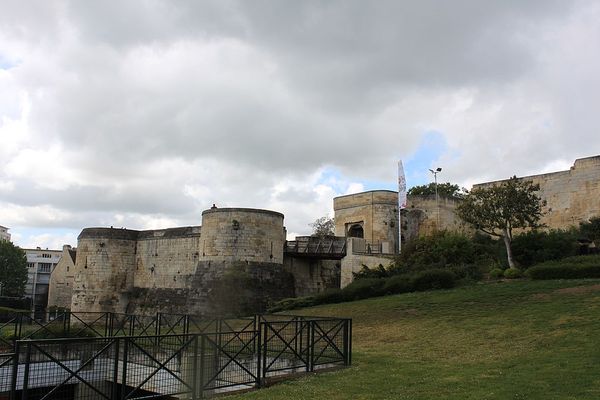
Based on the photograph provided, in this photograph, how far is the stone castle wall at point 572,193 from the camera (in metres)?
34.9

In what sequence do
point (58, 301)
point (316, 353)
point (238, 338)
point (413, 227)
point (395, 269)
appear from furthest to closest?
point (58, 301)
point (413, 227)
point (395, 269)
point (316, 353)
point (238, 338)

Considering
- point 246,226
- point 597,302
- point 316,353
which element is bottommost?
point 316,353

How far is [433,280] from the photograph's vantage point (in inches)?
990

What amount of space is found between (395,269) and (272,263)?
7.33m

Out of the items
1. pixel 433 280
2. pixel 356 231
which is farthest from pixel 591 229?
pixel 356 231

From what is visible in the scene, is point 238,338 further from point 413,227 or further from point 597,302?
point 413,227

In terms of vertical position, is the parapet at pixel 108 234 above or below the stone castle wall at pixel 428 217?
below

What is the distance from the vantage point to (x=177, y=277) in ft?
122

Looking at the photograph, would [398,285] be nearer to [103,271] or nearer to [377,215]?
[377,215]

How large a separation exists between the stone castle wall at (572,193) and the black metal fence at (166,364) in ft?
94.5

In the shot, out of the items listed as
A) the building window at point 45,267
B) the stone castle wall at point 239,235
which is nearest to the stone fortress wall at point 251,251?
the stone castle wall at point 239,235

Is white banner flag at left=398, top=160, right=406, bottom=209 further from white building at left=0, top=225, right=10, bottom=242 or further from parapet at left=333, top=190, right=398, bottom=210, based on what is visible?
white building at left=0, top=225, right=10, bottom=242

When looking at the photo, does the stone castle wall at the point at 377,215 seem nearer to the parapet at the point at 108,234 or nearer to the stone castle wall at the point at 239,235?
the stone castle wall at the point at 239,235

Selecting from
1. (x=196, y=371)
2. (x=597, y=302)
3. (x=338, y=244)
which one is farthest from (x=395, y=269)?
(x=196, y=371)
